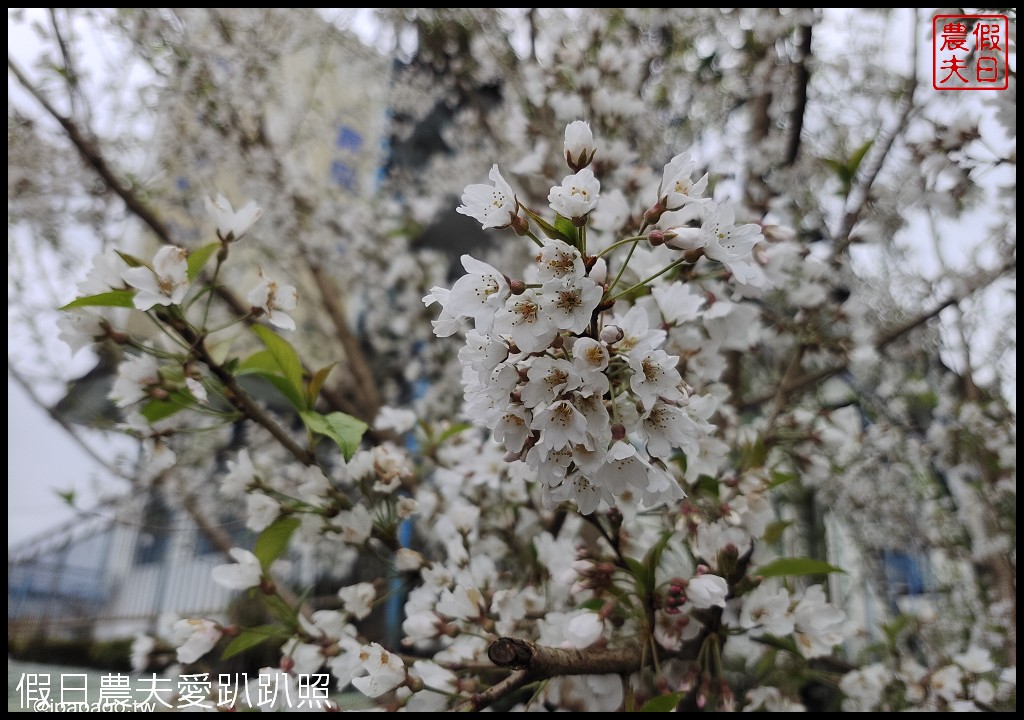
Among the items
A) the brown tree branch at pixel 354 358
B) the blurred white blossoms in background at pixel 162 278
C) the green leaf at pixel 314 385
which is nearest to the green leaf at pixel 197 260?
the blurred white blossoms in background at pixel 162 278

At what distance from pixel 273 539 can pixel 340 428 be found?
283 millimetres

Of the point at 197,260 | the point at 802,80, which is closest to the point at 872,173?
the point at 802,80

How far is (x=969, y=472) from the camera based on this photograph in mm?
2496

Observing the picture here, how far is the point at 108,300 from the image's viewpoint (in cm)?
100

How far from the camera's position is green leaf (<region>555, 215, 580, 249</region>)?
80 centimetres

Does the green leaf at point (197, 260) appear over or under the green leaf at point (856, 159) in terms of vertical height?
under

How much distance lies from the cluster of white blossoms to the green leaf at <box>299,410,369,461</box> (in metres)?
0.29

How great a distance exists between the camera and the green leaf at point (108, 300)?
98 cm

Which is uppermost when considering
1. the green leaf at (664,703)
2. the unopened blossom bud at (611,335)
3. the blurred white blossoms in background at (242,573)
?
the unopened blossom bud at (611,335)

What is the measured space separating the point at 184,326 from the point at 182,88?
2.42 m

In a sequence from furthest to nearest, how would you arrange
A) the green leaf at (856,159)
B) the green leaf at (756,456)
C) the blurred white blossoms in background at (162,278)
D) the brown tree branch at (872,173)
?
the brown tree branch at (872,173) → the green leaf at (856,159) → the green leaf at (756,456) → the blurred white blossoms in background at (162,278)

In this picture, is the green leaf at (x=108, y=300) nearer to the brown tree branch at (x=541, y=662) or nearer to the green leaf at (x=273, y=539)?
the green leaf at (x=273, y=539)

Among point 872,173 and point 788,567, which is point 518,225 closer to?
point 788,567

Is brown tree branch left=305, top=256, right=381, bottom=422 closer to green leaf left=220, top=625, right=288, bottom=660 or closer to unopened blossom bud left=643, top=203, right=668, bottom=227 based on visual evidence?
green leaf left=220, top=625, right=288, bottom=660
